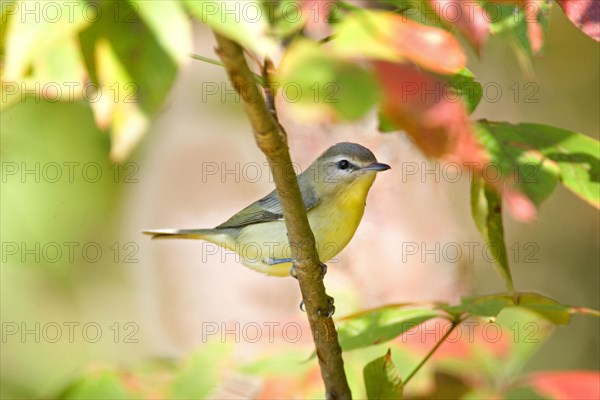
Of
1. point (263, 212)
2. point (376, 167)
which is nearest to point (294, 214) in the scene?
point (376, 167)

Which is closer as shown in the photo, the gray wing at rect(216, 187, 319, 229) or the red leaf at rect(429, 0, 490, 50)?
the red leaf at rect(429, 0, 490, 50)

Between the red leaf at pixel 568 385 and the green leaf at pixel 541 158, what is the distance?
578mm

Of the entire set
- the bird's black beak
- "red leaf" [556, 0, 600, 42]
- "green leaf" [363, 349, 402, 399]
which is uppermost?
"red leaf" [556, 0, 600, 42]

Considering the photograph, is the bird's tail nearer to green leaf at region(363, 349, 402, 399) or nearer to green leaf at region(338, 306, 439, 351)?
green leaf at region(338, 306, 439, 351)

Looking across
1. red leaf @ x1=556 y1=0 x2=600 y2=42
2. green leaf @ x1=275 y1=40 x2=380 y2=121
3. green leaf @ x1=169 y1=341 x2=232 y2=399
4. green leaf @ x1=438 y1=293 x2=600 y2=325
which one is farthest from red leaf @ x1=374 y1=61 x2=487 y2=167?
green leaf @ x1=169 y1=341 x2=232 y2=399

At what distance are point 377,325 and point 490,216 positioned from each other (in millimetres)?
363

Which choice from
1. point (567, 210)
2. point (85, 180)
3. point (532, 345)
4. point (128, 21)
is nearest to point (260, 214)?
point (532, 345)

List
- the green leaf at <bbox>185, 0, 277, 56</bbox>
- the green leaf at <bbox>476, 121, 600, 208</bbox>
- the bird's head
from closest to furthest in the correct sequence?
1. the green leaf at <bbox>185, 0, 277, 56</bbox>
2. the green leaf at <bbox>476, 121, 600, 208</bbox>
3. the bird's head

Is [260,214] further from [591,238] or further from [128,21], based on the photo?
[591,238]

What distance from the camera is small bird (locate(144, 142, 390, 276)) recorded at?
2.83 metres

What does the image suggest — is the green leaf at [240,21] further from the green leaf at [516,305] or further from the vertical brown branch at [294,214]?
the green leaf at [516,305]

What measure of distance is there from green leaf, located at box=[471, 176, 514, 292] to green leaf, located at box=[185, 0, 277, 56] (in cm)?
92

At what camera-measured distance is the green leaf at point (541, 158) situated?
1634 mm

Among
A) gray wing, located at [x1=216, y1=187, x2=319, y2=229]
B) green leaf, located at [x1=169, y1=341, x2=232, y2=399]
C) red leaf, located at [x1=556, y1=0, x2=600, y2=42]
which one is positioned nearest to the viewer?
red leaf, located at [x1=556, y1=0, x2=600, y2=42]
